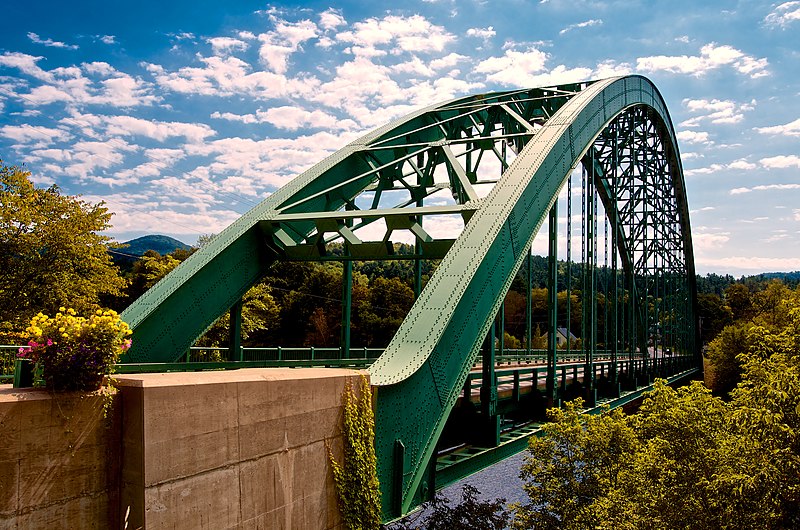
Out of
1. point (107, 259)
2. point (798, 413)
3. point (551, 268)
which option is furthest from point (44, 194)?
point (798, 413)

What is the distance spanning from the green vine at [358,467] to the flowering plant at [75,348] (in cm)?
244

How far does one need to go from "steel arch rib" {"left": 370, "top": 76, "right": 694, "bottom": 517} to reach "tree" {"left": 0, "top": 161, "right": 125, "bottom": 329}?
48.2 ft

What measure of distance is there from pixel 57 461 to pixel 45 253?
59.2 ft

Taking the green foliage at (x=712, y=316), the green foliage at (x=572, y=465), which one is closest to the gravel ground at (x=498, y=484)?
the green foliage at (x=572, y=465)

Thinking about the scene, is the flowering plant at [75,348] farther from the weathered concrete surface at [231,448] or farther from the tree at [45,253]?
the tree at [45,253]

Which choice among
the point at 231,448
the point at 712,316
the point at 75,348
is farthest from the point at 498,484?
the point at 712,316

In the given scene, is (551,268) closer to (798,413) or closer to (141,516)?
(798,413)

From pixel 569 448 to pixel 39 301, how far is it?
15.9 m

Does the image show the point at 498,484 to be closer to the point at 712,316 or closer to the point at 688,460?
the point at 688,460

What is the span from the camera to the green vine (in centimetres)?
647

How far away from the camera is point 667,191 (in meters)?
38.7

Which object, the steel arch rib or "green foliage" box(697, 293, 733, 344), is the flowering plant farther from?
"green foliage" box(697, 293, 733, 344)

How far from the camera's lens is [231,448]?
5270 millimetres

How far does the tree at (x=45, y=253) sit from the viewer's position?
19.0 m
